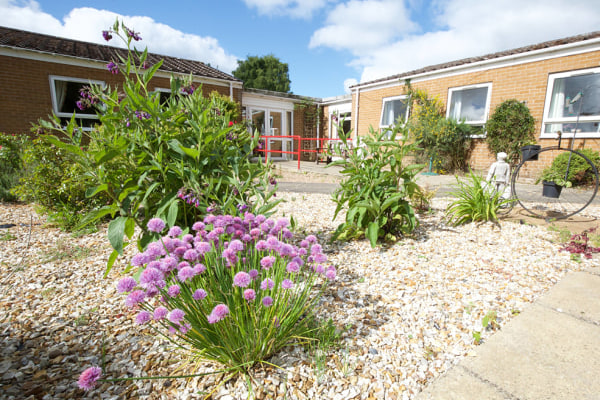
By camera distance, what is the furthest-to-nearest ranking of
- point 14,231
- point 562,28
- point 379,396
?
point 562,28, point 14,231, point 379,396

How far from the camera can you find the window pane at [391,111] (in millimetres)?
9242

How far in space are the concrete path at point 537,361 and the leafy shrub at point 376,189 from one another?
0.97 meters

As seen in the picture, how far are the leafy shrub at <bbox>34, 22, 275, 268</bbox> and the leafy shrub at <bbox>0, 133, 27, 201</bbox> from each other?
12.9 feet

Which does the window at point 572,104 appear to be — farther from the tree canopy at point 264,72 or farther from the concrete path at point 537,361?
the tree canopy at point 264,72

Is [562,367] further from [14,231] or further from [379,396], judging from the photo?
[14,231]

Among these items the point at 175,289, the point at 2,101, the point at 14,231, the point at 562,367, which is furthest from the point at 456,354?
the point at 2,101

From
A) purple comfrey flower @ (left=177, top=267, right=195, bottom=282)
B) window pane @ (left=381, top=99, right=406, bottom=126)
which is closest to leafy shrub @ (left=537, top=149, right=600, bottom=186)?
window pane @ (left=381, top=99, right=406, bottom=126)

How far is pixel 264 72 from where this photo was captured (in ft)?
106

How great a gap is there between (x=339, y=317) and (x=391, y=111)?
9.32 metres

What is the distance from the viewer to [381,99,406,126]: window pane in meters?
9.24

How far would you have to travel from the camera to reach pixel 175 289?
0.94m

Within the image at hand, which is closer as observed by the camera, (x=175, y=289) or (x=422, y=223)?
(x=175, y=289)

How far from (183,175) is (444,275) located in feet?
5.96

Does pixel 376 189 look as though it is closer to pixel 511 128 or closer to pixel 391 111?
pixel 511 128
